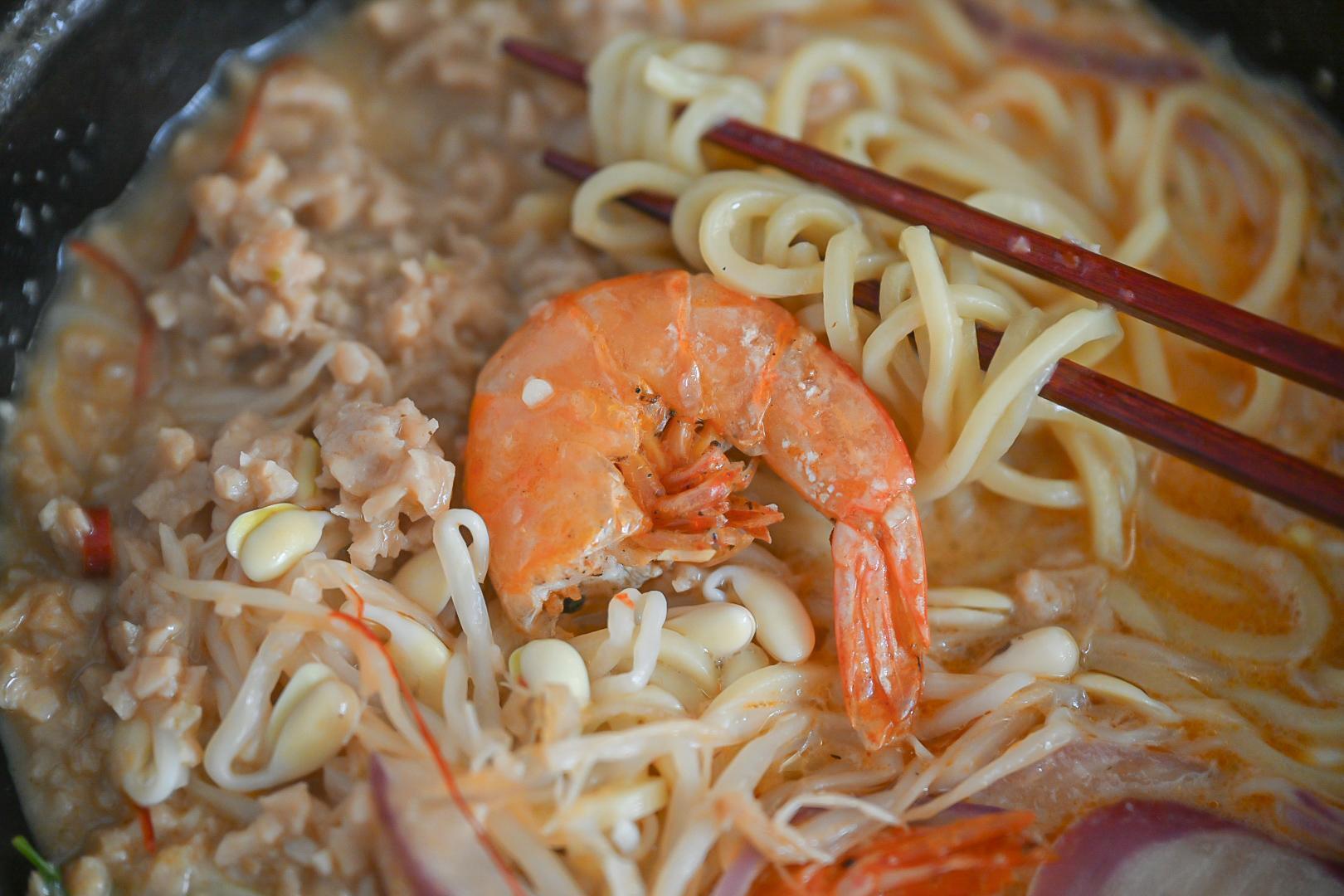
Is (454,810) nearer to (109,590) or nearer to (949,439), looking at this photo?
(109,590)

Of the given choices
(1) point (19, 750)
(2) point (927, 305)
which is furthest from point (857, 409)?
(1) point (19, 750)

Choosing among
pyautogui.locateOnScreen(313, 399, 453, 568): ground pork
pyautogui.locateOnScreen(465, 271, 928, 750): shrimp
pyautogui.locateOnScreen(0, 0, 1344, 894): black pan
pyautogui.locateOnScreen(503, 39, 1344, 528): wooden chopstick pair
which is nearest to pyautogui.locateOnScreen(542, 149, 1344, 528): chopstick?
pyautogui.locateOnScreen(503, 39, 1344, 528): wooden chopstick pair

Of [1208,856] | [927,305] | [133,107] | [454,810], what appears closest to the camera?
[454,810]

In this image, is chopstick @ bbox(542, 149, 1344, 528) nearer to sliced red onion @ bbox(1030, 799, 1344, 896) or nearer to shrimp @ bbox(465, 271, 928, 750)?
shrimp @ bbox(465, 271, 928, 750)

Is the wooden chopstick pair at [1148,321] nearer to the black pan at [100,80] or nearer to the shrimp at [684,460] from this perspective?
the shrimp at [684,460]

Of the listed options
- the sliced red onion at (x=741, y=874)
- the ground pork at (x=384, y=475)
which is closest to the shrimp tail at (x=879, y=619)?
the sliced red onion at (x=741, y=874)

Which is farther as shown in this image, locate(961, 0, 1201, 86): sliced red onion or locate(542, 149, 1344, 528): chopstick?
locate(961, 0, 1201, 86): sliced red onion
